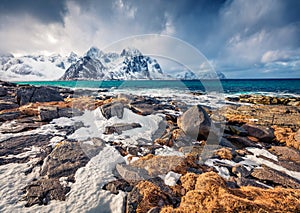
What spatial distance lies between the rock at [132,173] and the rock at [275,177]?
3716 mm

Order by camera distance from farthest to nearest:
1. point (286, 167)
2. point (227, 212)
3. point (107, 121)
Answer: point (107, 121), point (286, 167), point (227, 212)

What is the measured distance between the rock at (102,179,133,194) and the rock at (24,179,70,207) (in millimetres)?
1091

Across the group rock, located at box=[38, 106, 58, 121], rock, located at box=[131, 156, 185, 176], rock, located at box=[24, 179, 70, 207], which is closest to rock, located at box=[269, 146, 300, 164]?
rock, located at box=[131, 156, 185, 176]

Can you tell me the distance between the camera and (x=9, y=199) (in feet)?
12.8

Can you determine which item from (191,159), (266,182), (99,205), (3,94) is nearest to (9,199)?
(99,205)

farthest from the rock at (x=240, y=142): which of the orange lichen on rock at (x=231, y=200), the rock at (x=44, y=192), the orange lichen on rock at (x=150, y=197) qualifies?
the rock at (x=44, y=192)

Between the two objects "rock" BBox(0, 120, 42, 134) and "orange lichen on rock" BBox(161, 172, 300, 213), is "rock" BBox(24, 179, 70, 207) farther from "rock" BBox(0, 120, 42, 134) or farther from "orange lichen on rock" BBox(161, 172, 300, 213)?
"rock" BBox(0, 120, 42, 134)

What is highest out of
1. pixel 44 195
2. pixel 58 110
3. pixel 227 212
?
pixel 58 110

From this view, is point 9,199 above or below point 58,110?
below

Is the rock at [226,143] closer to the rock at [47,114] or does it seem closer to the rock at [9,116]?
the rock at [47,114]

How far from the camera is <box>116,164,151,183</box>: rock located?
4.81 meters

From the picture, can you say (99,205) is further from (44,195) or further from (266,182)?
(266,182)

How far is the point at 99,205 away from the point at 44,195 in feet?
4.96

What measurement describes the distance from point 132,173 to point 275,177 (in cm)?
472
